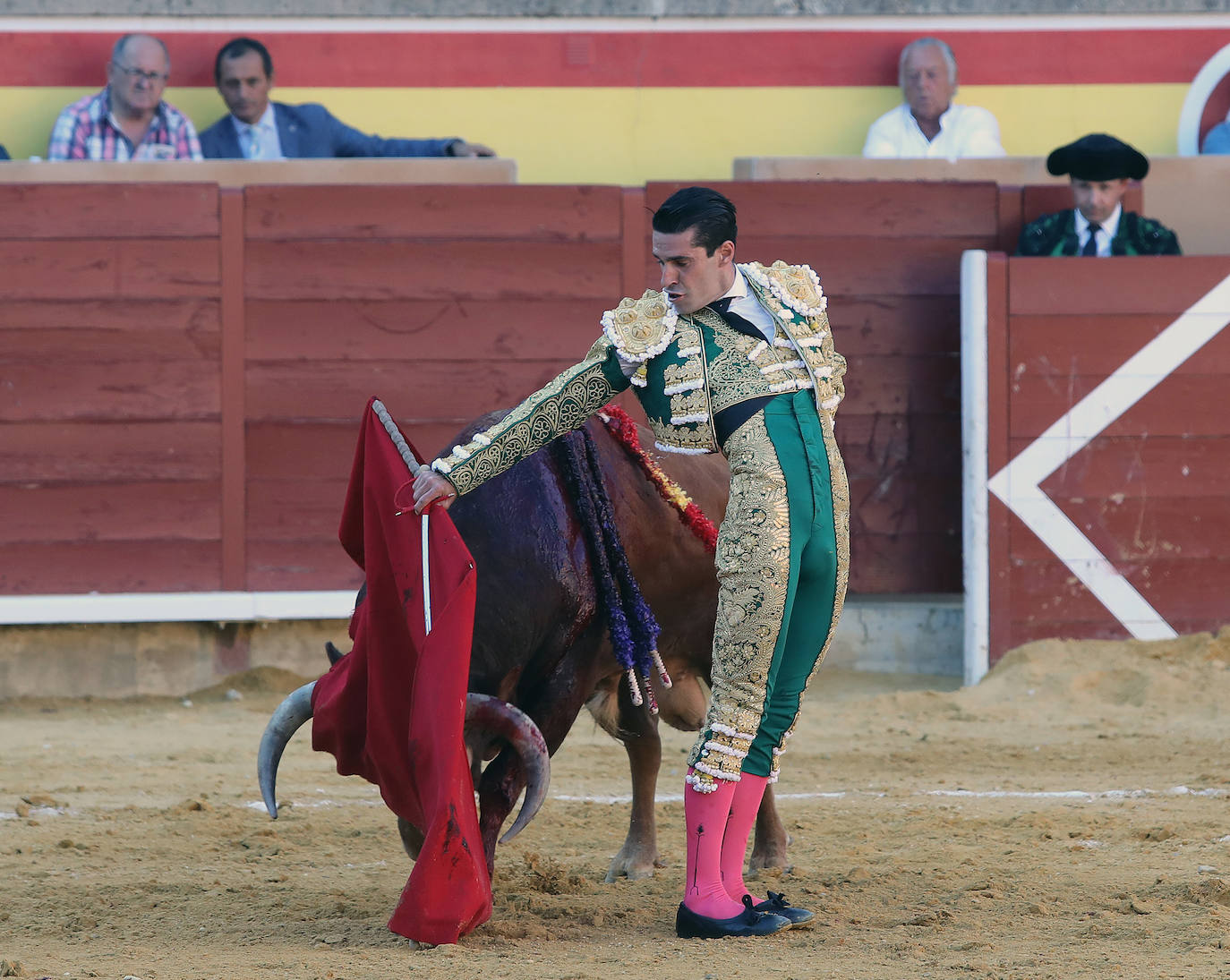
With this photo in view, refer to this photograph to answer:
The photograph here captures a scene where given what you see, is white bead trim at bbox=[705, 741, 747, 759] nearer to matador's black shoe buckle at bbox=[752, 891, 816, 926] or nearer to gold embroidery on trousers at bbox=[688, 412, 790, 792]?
gold embroidery on trousers at bbox=[688, 412, 790, 792]

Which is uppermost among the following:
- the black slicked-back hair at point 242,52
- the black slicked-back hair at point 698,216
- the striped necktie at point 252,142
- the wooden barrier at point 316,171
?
the black slicked-back hair at point 242,52

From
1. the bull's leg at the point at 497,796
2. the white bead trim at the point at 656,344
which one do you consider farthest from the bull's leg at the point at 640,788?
the white bead trim at the point at 656,344

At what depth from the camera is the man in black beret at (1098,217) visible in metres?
6.10

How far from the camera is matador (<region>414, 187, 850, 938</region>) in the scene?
9.95 feet

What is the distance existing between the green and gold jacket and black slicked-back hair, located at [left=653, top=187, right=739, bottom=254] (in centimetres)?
14

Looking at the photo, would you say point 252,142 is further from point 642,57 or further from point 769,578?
point 769,578

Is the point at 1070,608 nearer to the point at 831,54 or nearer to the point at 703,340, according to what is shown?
the point at 831,54

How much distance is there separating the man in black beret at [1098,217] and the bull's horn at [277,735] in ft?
12.7

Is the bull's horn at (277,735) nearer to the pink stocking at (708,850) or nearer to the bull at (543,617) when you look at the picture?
the bull at (543,617)

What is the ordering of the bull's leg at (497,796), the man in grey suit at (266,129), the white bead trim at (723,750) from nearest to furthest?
the white bead trim at (723,750) → the bull's leg at (497,796) → the man in grey suit at (266,129)

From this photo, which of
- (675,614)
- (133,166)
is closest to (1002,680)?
(675,614)

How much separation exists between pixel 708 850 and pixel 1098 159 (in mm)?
3881

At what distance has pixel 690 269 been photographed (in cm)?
305

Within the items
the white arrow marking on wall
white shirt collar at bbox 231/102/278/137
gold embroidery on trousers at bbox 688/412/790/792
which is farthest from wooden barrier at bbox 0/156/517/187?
gold embroidery on trousers at bbox 688/412/790/792
